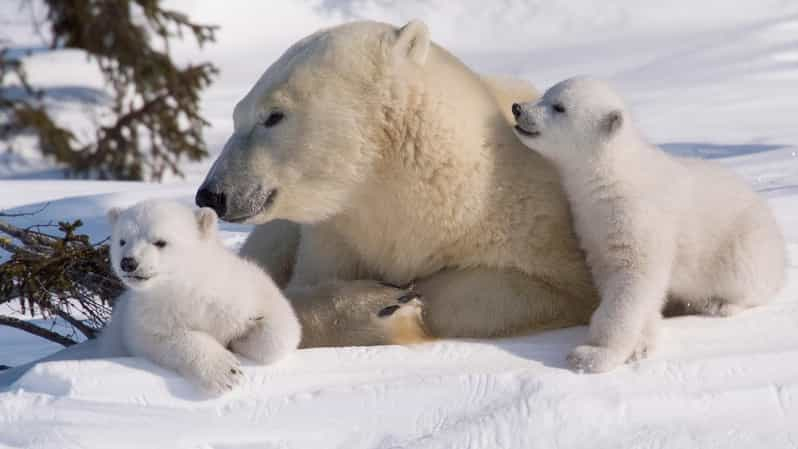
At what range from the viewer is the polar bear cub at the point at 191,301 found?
3016 millimetres

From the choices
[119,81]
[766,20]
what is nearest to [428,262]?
[119,81]

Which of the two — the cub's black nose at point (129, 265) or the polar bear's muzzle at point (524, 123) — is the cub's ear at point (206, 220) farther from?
the polar bear's muzzle at point (524, 123)

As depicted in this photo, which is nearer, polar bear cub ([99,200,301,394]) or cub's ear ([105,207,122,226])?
polar bear cub ([99,200,301,394])

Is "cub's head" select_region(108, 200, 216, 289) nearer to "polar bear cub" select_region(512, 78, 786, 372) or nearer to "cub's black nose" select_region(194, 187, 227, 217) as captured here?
"cub's black nose" select_region(194, 187, 227, 217)

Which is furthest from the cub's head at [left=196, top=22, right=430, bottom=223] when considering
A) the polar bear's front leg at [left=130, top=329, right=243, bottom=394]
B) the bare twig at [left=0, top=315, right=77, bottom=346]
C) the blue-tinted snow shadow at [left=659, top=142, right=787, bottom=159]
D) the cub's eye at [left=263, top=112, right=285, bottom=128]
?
the blue-tinted snow shadow at [left=659, top=142, right=787, bottom=159]

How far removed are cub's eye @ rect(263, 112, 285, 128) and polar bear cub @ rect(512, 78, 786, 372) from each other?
66 centimetres

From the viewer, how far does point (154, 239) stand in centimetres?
302

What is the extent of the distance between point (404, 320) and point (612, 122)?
2.62 feet

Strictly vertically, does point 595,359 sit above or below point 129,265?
below

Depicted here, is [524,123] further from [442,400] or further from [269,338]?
[269,338]

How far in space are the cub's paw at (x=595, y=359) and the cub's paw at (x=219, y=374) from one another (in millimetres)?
909

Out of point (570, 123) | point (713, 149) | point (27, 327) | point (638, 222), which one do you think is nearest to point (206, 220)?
point (570, 123)

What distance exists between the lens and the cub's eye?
3.47 meters

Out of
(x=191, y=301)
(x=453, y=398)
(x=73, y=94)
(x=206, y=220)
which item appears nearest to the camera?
(x=191, y=301)
